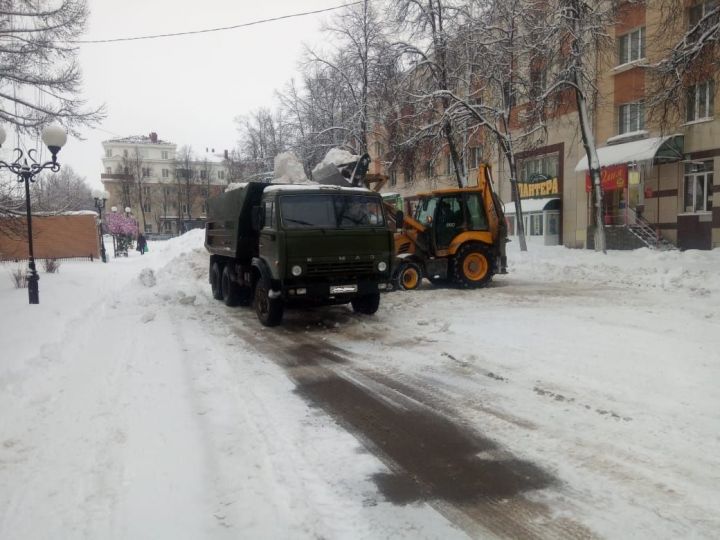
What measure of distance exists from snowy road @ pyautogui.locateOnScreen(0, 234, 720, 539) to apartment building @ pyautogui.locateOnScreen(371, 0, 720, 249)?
13.5 meters

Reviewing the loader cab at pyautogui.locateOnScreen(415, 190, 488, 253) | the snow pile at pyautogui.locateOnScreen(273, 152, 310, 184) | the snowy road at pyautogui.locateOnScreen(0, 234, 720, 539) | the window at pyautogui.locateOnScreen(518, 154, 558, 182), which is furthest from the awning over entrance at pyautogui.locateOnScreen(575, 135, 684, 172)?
the snow pile at pyautogui.locateOnScreen(273, 152, 310, 184)

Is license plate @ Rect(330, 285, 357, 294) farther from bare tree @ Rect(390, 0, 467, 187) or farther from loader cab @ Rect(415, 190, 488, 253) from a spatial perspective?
bare tree @ Rect(390, 0, 467, 187)

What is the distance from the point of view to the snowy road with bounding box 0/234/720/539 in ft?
10.3

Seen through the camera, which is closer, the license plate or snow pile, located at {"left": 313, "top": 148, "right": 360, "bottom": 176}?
the license plate

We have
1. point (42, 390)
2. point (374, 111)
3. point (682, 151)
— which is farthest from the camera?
point (374, 111)

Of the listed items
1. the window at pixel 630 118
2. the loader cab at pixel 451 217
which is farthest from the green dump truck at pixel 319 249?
the window at pixel 630 118

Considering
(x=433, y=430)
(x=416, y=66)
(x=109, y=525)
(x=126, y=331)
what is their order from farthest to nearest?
(x=416, y=66), (x=126, y=331), (x=433, y=430), (x=109, y=525)

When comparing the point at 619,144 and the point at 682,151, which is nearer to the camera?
the point at 682,151

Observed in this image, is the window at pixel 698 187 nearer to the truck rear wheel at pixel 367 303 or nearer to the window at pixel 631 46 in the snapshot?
the window at pixel 631 46

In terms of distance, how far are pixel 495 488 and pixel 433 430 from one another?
1062 mm

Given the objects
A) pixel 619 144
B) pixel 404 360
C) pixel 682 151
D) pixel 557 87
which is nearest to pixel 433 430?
pixel 404 360

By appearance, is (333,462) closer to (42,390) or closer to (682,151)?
(42,390)

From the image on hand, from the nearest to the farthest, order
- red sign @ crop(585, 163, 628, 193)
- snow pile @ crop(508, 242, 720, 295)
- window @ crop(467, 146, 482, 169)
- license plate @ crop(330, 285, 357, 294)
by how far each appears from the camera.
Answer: license plate @ crop(330, 285, 357, 294) → snow pile @ crop(508, 242, 720, 295) → red sign @ crop(585, 163, 628, 193) → window @ crop(467, 146, 482, 169)

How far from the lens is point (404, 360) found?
682 centimetres
